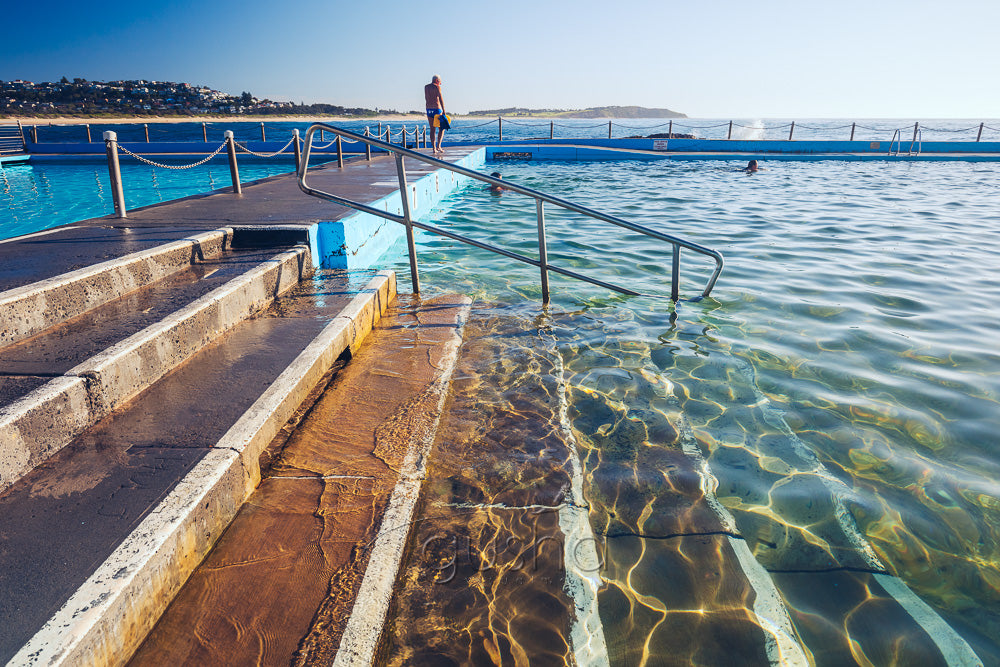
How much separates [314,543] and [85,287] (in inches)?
101

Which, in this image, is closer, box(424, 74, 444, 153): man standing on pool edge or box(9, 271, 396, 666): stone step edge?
box(9, 271, 396, 666): stone step edge

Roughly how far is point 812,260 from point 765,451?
16.9 feet

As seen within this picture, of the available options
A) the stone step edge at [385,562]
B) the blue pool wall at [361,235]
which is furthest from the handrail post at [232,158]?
the stone step edge at [385,562]

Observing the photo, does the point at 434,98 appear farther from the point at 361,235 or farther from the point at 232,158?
the point at 361,235

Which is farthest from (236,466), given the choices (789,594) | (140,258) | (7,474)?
(140,258)

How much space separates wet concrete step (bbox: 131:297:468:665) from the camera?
1.74m

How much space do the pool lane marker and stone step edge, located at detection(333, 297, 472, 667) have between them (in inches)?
76.2

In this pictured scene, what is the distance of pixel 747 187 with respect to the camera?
14867 mm

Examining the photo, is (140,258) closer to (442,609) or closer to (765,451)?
(442,609)

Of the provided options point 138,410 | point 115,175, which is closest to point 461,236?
point 138,410

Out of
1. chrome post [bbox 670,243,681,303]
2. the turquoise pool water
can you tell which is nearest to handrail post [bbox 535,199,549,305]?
chrome post [bbox 670,243,681,303]

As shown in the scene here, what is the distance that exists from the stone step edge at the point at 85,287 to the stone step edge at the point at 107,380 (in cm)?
67

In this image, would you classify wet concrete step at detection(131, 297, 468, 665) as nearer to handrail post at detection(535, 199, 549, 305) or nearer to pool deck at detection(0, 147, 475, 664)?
pool deck at detection(0, 147, 475, 664)

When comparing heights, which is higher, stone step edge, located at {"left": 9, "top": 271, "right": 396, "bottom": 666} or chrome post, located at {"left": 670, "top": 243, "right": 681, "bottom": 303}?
chrome post, located at {"left": 670, "top": 243, "right": 681, "bottom": 303}
